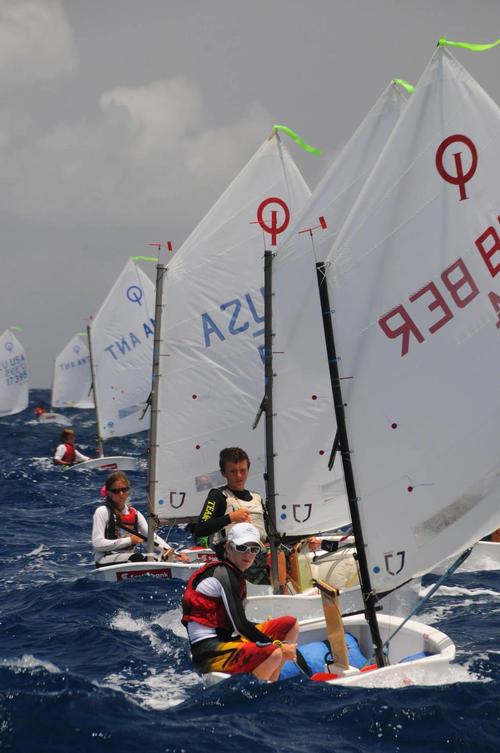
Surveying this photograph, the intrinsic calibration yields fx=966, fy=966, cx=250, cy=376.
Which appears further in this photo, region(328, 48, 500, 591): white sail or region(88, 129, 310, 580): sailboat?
region(88, 129, 310, 580): sailboat

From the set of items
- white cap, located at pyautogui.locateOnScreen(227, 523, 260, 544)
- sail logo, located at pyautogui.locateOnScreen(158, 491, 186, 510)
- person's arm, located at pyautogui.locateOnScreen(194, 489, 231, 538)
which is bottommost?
white cap, located at pyautogui.locateOnScreen(227, 523, 260, 544)

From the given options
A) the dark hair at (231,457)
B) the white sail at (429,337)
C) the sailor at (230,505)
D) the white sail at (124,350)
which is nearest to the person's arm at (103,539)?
the sailor at (230,505)

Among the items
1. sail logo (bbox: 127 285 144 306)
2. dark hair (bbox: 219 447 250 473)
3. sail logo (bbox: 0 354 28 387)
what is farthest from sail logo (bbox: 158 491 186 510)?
sail logo (bbox: 0 354 28 387)

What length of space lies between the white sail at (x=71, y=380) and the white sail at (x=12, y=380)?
3170 mm

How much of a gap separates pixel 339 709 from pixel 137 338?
A: 22332 mm

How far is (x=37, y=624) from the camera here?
10586mm

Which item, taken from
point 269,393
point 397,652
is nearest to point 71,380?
point 269,393

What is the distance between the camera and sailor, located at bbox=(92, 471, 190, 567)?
12.4m

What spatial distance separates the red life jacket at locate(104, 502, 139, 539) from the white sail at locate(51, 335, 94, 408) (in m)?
42.7

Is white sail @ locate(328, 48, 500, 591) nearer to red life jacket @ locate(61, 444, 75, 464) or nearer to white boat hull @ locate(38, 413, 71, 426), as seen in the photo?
red life jacket @ locate(61, 444, 75, 464)

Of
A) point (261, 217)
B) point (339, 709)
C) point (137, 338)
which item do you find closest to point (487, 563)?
point (261, 217)

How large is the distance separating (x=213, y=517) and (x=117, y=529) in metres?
3.04

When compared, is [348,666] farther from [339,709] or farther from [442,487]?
[442,487]

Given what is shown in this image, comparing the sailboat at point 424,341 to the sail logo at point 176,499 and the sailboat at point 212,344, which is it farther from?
the sail logo at point 176,499
